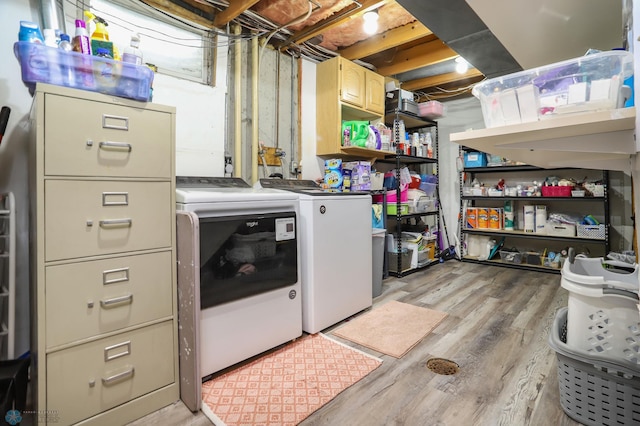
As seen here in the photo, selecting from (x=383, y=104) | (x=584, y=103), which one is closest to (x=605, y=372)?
(x=584, y=103)

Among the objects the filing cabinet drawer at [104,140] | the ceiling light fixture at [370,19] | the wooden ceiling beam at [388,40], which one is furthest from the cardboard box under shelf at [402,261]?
the filing cabinet drawer at [104,140]

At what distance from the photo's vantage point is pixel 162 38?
212 centimetres

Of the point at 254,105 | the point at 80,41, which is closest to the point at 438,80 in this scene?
the point at 254,105

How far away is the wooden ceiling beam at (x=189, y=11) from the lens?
209cm

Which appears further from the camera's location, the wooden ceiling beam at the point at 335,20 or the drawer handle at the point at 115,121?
the wooden ceiling beam at the point at 335,20

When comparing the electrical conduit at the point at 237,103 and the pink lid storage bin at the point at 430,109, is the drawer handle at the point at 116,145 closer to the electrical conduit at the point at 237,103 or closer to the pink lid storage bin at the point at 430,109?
the electrical conduit at the point at 237,103

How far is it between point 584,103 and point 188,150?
7.20 ft

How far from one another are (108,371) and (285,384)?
0.76 meters

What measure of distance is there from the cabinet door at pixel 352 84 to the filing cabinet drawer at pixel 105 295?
238 cm

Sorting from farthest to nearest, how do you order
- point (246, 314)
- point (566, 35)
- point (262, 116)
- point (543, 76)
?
point (262, 116)
point (246, 314)
point (566, 35)
point (543, 76)

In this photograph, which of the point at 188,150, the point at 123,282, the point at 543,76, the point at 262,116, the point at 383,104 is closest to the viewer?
the point at 543,76

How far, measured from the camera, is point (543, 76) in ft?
2.77

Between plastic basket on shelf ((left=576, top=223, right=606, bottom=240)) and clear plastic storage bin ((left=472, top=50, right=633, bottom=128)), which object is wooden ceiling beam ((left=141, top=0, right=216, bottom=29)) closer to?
clear plastic storage bin ((left=472, top=50, right=633, bottom=128))

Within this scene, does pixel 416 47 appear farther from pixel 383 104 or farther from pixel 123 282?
pixel 123 282
